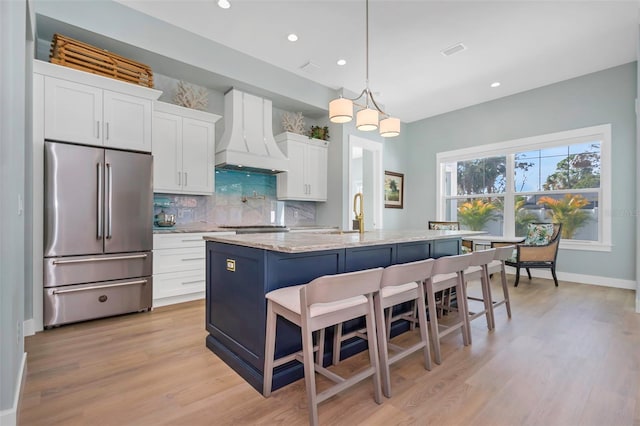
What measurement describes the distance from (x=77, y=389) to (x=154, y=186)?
235 cm

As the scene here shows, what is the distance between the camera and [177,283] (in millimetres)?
3588

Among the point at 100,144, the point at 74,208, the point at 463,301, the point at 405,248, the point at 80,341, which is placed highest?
the point at 100,144

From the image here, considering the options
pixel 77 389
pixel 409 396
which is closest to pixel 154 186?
pixel 77 389

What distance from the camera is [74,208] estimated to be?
2.90 meters

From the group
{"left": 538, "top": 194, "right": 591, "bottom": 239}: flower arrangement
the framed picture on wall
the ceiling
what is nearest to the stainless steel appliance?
the ceiling

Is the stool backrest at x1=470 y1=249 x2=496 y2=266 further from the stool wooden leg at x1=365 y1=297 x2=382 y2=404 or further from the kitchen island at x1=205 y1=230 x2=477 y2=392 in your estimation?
the stool wooden leg at x1=365 y1=297 x2=382 y2=404

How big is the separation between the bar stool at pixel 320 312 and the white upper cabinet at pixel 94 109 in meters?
2.59

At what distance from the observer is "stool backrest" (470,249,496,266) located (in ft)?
8.64

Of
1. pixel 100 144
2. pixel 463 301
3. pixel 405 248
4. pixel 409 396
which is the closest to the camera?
pixel 409 396

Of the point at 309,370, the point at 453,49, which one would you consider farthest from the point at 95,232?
the point at 453,49

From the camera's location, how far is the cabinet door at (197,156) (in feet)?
12.9

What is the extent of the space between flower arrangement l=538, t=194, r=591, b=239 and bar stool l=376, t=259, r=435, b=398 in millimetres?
4191

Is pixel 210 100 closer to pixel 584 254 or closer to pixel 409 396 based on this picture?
pixel 409 396

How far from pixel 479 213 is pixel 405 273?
4828 millimetres
